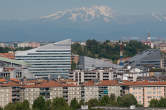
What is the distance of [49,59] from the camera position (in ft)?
354

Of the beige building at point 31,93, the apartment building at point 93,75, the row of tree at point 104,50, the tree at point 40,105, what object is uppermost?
the row of tree at point 104,50

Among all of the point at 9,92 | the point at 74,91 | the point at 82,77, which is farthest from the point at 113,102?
the point at 82,77

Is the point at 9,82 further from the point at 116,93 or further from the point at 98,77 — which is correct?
the point at 98,77

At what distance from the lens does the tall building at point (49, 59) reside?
106 meters

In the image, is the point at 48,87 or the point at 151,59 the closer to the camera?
the point at 48,87

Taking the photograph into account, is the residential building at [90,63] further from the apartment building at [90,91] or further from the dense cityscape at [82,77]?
the apartment building at [90,91]

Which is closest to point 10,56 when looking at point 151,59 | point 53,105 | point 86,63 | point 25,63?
point 25,63

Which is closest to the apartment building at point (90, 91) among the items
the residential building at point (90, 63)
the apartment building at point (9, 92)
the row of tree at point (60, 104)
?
the apartment building at point (9, 92)

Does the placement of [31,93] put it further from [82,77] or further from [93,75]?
[93,75]

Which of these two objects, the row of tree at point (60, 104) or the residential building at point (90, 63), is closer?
the row of tree at point (60, 104)

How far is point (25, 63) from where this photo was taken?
105 metres

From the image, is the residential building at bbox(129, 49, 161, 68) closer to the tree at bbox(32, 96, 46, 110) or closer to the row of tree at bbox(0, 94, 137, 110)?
the row of tree at bbox(0, 94, 137, 110)

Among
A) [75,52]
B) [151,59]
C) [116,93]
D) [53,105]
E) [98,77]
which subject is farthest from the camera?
[75,52]

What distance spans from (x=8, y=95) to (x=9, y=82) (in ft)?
13.7
